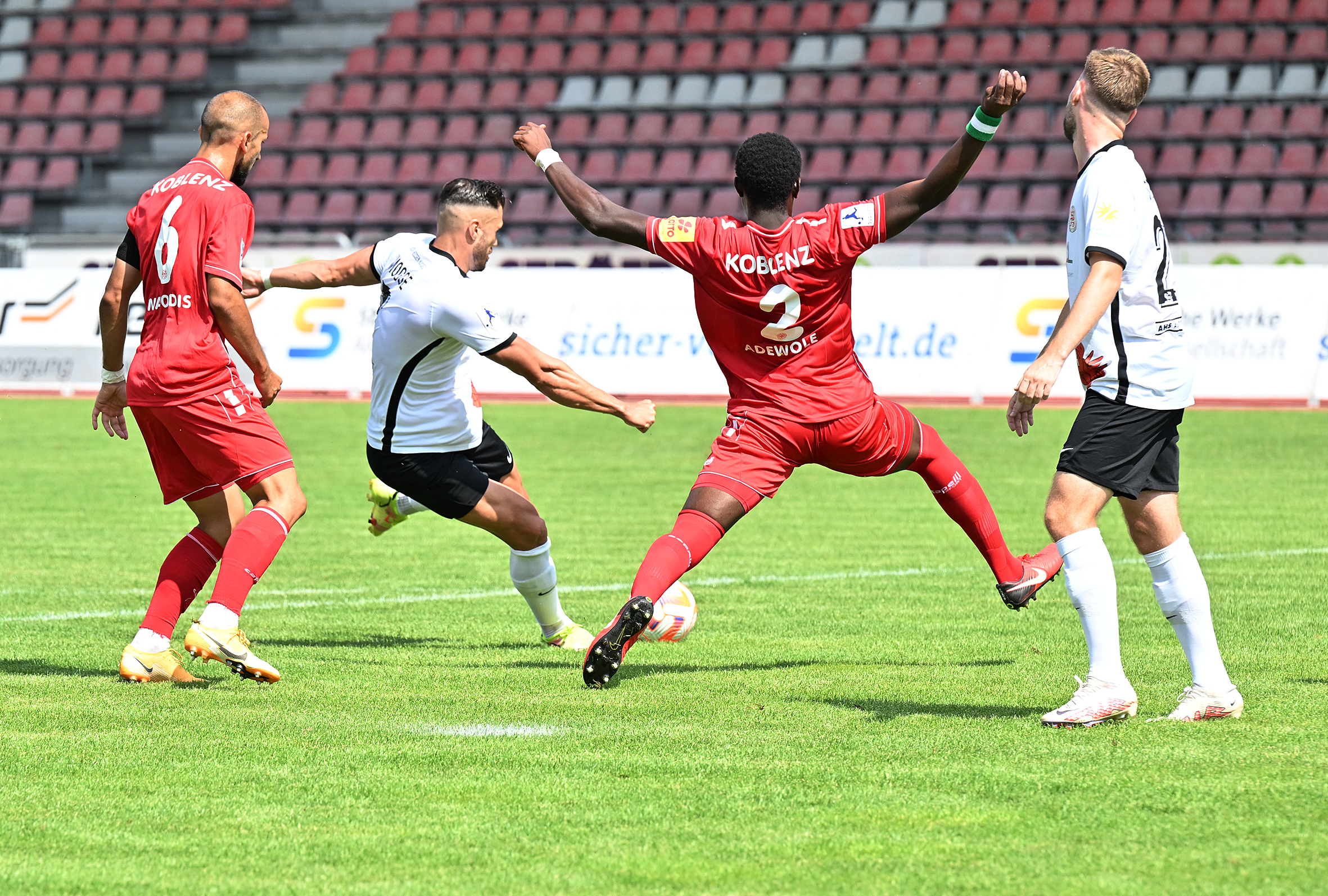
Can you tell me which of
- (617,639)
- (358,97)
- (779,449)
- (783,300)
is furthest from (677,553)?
(358,97)

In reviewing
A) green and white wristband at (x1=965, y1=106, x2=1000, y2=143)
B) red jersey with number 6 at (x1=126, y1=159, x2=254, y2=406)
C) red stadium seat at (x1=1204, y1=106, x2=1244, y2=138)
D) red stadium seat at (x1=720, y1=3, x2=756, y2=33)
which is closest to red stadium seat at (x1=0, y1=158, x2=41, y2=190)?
red stadium seat at (x1=720, y1=3, x2=756, y2=33)

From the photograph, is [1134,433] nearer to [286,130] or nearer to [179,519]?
[179,519]

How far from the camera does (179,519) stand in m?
11.9

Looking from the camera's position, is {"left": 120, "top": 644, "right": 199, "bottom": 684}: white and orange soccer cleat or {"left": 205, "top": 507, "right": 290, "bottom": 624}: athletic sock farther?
{"left": 120, "top": 644, "right": 199, "bottom": 684}: white and orange soccer cleat

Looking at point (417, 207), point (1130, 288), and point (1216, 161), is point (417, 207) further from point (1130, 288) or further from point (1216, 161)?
point (1130, 288)

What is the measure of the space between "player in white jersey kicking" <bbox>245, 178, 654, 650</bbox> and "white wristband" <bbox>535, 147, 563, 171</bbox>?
0.31 meters

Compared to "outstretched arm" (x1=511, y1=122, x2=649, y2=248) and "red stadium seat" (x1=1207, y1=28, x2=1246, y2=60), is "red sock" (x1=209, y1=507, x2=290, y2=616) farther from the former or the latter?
"red stadium seat" (x1=1207, y1=28, x2=1246, y2=60)

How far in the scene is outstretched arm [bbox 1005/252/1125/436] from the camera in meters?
4.98

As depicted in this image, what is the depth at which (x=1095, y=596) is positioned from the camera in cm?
536

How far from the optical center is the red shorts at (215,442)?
6.24 m

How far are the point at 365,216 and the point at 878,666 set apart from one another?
24322 mm

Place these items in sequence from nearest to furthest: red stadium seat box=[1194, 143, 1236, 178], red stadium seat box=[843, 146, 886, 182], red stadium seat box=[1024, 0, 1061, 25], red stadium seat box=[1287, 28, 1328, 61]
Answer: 1. red stadium seat box=[1194, 143, 1236, 178]
2. red stadium seat box=[1287, 28, 1328, 61]
3. red stadium seat box=[843, 146, 886, 182]
4. red stadium seat box=[1024, 0, 1061, 25]

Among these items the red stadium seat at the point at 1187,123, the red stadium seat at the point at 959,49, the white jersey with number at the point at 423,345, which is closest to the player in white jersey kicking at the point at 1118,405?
the white jersey with number at the point at 423,345

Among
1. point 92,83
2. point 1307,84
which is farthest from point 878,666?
point 92,83
